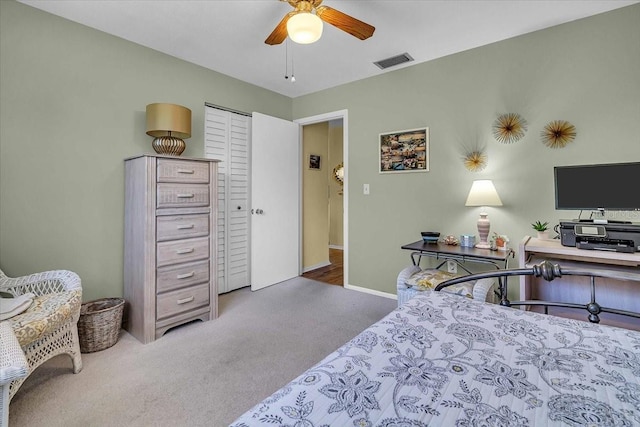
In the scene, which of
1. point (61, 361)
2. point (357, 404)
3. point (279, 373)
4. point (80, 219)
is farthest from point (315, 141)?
point (357, 404)

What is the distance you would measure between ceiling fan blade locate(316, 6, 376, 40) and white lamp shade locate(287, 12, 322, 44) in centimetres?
17

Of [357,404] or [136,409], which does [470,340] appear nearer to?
[357,404]

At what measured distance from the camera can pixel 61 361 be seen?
2070 millimetres

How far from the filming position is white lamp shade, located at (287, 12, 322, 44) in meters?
1.66

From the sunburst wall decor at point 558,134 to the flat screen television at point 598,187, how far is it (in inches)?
12.1

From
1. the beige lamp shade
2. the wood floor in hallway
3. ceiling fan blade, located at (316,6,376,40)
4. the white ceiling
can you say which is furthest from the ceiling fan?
the wood floor in hallway

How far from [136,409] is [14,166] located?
6.23ft

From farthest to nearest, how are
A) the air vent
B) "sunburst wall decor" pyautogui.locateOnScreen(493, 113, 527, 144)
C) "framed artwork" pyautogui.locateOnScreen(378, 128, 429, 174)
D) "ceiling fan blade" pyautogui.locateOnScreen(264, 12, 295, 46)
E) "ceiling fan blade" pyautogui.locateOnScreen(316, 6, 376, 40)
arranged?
"framed artwork" pyautogui.locateOnScreen(378, 128, 429, 174), the air vent, "sunburst wall decor" pyautogui.locateOnScreen(493, 113, 527, 144), "ceiling fan blade" pyautogui.locateOnScreen(264, 12, 295, 46), "ceiling fan blade" pyautogui.locateOnScreen(316, 6, 376, 40)

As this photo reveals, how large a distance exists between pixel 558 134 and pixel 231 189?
3.19 m

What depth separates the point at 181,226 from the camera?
8.22 feet

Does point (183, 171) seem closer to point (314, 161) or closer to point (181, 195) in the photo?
point (181, 195)

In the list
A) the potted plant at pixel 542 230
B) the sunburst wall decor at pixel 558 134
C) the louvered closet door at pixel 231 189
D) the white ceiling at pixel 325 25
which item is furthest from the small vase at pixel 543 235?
the louvered closet door at pixel 231 189

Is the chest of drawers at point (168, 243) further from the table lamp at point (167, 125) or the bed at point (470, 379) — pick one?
the bed at point (470, 379)

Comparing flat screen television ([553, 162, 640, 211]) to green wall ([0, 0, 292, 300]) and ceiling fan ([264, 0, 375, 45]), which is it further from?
green wall ([0, 0, 292, 300])
